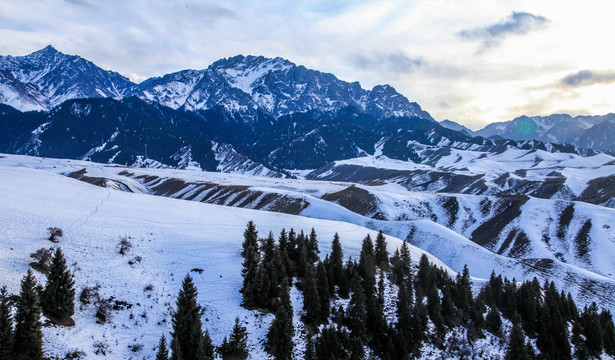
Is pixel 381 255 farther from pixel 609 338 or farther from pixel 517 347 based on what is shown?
pixel 609 338

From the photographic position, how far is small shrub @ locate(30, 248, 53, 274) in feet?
98.4

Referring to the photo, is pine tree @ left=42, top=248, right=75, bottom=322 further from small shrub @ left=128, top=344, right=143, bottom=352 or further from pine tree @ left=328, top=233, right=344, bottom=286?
pine tree @ left=328, top=233, right=344, bottom=286

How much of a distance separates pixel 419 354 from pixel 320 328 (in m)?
10.3

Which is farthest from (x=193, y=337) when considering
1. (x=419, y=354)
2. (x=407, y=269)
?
(x=407, y=269)

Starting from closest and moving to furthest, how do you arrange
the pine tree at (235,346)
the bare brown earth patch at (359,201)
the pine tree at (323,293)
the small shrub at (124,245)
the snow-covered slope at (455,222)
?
the pine tree at (235,346) → the pine tree at (323,293) → the small shrub at (124,245) → the snow-covered slope at (455,222) → the bare brown earth patch at (359,201)

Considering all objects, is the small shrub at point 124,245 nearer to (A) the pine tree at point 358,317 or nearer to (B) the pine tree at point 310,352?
(B) the pine tree at point 310,352

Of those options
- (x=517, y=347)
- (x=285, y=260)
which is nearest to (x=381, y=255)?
(x=285, y=260)

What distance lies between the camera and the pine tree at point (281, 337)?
29516mm

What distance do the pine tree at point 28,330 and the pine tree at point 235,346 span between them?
11600 millimetres

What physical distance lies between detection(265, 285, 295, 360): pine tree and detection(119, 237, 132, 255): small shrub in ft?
53.9

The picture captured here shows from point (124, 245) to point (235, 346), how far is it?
16.5 meters

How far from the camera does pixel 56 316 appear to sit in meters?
26.1

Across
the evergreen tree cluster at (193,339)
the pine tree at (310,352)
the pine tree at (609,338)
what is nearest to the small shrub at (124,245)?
the evergreen tree cluster at (193,339)

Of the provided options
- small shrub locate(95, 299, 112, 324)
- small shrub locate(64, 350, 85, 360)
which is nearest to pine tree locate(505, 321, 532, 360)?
small shrub locate(95, 299, 112, 324)
